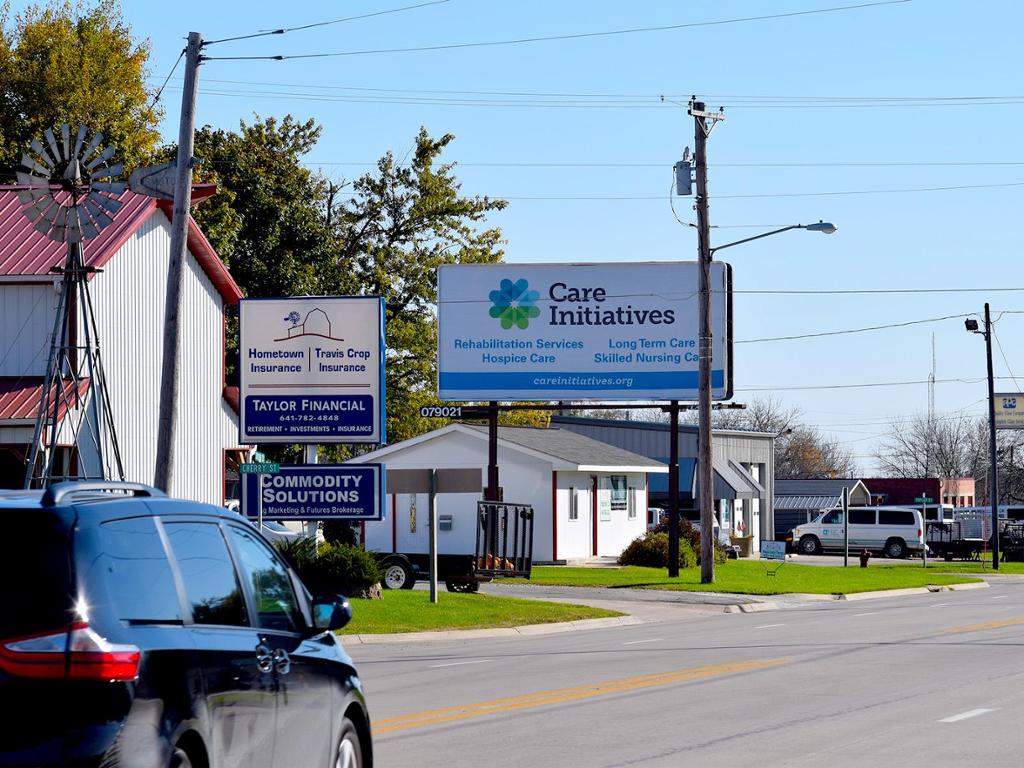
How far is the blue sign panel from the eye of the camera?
2773cm

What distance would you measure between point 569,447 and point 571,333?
640 cm

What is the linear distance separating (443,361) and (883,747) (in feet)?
117

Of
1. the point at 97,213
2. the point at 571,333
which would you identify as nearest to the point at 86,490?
the point at 97,213

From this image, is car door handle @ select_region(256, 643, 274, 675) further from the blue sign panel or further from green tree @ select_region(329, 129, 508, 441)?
green tree @ select_region(329, 129, 508, 441)

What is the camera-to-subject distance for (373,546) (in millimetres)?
50219

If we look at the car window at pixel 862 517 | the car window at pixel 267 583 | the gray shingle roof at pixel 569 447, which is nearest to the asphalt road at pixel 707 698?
the car window at pixel 267 583

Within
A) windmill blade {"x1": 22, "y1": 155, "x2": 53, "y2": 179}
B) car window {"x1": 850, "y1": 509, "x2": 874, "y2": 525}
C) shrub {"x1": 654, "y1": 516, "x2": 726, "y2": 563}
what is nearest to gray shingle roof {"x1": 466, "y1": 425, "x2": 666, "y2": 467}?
shrub {"x1": 654, "y1": 516, "x2": 726, "y2": 563}

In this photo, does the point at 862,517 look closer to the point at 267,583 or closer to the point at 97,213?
the point at 97,213

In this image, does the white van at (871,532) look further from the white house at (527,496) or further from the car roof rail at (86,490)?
the car roof rail at (86,490)

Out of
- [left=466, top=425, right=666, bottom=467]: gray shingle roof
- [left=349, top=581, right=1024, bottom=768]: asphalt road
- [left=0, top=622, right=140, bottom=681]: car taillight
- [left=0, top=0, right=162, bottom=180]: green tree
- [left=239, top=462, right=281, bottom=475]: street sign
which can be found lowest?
[left=349, top=581, right=1024, bottom=768]: asphalt road

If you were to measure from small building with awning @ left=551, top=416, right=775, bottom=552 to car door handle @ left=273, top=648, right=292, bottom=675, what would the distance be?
56073 millimetres

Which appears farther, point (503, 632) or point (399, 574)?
point (399, 574)

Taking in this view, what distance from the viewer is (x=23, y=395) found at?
3031cm

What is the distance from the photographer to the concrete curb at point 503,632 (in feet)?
75.6
